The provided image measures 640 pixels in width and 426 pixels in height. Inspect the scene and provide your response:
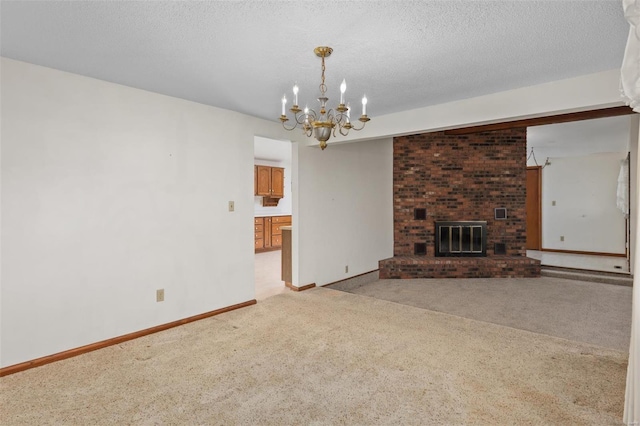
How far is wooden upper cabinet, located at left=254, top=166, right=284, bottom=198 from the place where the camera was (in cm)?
858

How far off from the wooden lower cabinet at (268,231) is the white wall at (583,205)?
6194 millimetres

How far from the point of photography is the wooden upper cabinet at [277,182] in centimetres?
897

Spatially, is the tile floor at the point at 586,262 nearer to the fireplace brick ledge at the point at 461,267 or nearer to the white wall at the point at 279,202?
the fireplace brick ledge at the point at 461,267

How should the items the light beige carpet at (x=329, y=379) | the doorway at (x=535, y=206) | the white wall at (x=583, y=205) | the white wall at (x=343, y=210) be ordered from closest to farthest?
the light beige carpet at (x=329, y=379) → the white wall at (x=343, y=210) → the white wall at (x=583, y=205) → the doorway at (x=535, y=206)

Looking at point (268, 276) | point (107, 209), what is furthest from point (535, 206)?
point (107, 209)

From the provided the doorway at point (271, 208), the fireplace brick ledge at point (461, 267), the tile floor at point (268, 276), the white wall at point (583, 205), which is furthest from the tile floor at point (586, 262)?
the doorway at point (271, 208)

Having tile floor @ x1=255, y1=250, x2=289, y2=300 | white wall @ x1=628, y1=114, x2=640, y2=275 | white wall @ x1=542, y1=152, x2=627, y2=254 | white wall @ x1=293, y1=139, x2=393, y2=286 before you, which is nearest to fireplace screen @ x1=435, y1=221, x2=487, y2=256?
white wall @ x1=293, y1=139, x2=393, y2=286

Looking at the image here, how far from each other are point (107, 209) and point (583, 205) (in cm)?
882

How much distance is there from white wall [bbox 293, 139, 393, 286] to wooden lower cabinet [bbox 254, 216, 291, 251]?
126 inches

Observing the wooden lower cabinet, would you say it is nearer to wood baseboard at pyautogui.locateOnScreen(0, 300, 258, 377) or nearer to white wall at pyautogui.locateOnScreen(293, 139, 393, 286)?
white wall at pyautogui.locateOnScreen(293, 139, 393, 286)

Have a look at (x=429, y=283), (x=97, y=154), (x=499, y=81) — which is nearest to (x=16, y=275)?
(x=97, y=154)

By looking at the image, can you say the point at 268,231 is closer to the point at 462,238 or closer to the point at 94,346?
the point at 462,238

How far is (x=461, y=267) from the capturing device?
5.71m

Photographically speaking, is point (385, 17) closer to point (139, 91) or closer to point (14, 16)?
point (14, 16)
